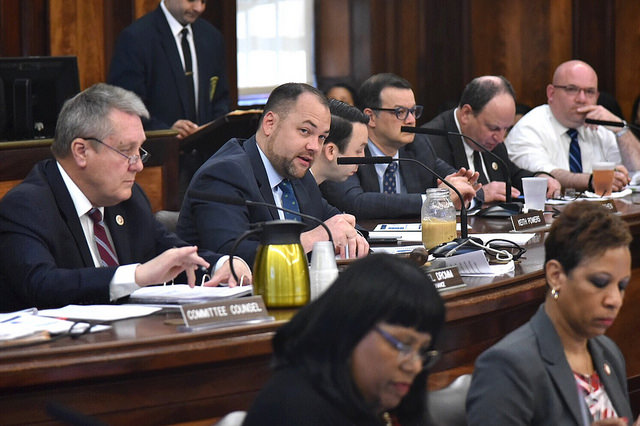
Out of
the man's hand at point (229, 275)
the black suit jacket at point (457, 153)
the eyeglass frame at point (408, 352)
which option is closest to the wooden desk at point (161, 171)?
the black suit jacket at point (457, 153)

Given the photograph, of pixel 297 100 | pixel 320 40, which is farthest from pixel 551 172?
pixel 320 40

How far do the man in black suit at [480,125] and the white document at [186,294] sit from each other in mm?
2717

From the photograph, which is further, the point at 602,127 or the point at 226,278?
the point at 602,127

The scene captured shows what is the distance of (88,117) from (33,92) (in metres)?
1.93

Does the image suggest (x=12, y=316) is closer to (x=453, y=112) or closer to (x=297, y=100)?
(x=297, y=100)

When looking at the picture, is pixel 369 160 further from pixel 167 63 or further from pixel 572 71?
pixel 572 71

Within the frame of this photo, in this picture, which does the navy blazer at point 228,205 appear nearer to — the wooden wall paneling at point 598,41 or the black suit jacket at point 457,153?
the black suit jacket at point 457,153

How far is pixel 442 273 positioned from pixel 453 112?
2.76 metres

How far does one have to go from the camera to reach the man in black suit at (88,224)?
2643 millimetres

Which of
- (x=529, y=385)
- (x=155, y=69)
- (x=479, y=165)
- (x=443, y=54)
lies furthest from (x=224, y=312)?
(x=443, y=54)

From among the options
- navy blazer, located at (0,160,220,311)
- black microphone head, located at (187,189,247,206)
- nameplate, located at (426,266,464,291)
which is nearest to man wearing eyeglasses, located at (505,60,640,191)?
nameplate, located at (426,266,464,291)

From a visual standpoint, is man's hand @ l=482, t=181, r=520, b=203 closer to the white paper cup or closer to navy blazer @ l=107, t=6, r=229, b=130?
the white paper cup

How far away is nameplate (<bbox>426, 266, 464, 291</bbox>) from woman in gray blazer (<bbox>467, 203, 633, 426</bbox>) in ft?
1.90

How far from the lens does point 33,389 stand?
2037 millimetres
